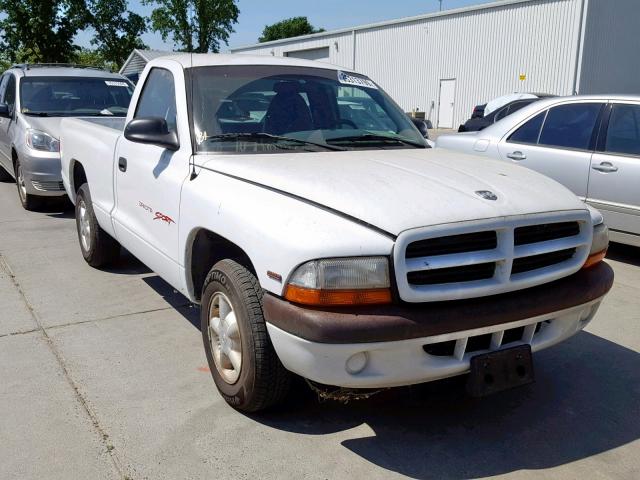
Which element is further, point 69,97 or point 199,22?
point 199,22

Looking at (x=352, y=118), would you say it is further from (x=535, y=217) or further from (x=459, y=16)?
(x=459, y=16)

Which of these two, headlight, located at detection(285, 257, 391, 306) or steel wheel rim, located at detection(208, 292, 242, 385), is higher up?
headlight, located at detection(285, 257, 391, 306)

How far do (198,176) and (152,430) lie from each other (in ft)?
4.41

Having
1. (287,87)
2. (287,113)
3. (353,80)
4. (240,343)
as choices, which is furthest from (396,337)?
(353,80)

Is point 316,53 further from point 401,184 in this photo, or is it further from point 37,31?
point 401,184

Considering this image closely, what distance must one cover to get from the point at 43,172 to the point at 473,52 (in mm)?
25177

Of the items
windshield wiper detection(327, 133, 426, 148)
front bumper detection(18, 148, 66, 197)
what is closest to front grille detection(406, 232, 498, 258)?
windshield wiper detection(327, 133, 426, 148)

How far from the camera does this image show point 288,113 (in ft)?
12.9

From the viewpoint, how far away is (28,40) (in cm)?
3472

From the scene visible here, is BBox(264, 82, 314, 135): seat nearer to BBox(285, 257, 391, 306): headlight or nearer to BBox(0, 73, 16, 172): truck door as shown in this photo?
BBox(285, 257, 391, 306): headlight

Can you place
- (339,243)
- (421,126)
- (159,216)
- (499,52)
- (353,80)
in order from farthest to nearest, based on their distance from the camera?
(499,52), (421,126), (353,80), (159,216), (339,243)

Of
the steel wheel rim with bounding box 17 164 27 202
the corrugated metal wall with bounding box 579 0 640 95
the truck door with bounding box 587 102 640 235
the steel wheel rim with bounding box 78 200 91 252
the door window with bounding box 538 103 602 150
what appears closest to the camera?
the steel wheel rim with bounding box 78 200 91 252

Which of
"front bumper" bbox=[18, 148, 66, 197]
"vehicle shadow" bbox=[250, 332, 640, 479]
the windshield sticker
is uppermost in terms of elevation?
the windshield sticker

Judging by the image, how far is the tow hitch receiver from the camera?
8.93 feet
